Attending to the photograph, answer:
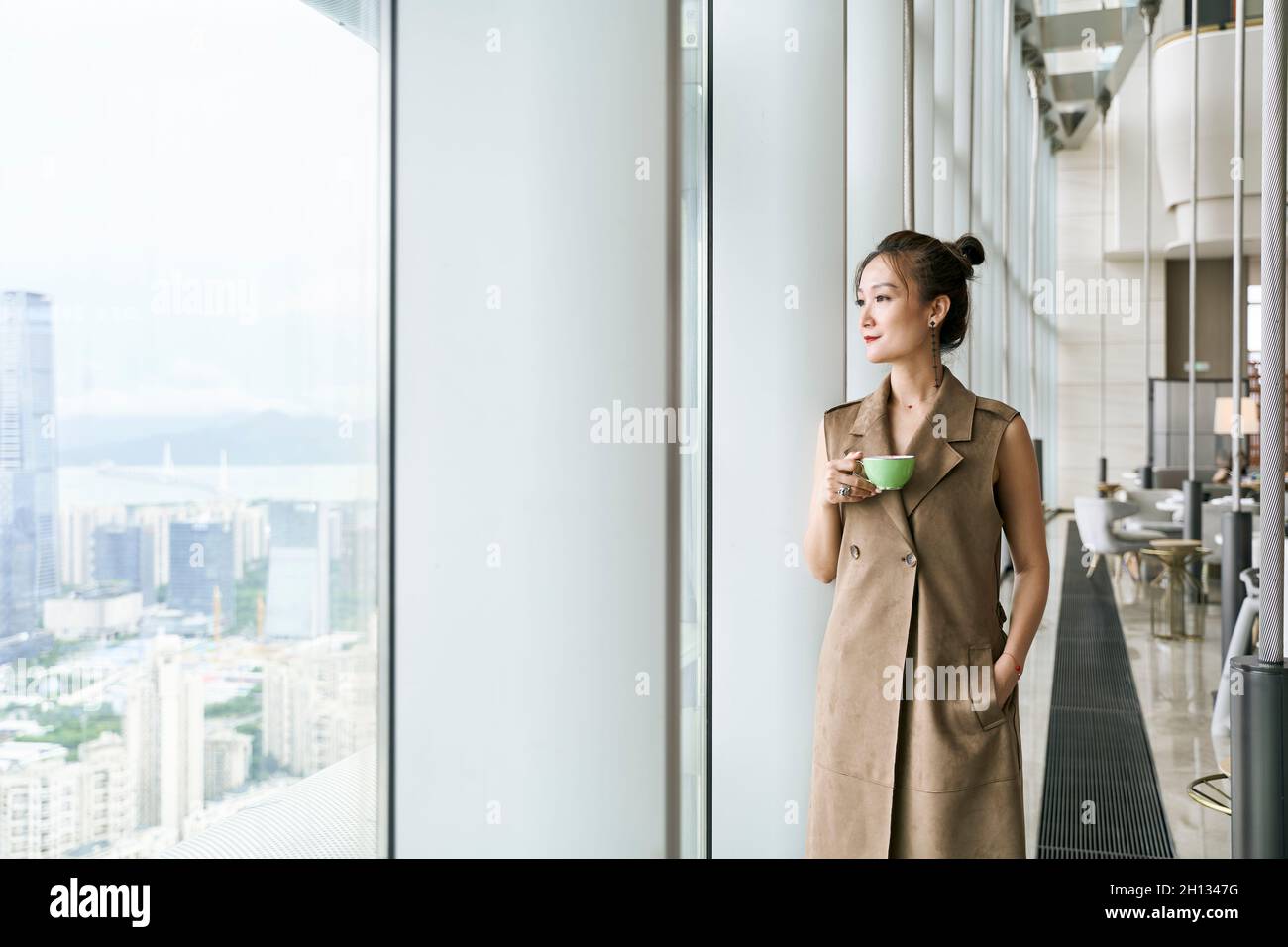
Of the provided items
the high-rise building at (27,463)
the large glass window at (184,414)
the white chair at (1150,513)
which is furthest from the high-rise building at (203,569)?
the white chair at (1150,513)

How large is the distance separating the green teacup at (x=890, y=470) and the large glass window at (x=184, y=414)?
3.01ft

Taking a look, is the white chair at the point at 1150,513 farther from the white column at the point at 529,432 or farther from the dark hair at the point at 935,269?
the white column at the point at 529,432

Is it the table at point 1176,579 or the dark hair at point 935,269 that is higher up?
the dark hair at point 935,269

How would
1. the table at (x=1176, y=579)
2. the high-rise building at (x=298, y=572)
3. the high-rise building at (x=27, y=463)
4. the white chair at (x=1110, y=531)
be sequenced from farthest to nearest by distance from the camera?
the white chair at (x=1110, y=531)
the table at (x=1176, y=579)
the high-rise building at (x=298, y=572)
the high-rise building at (x=27, y=463)

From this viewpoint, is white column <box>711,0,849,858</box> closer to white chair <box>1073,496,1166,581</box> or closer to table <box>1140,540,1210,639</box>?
table <box>1140,540,1210,639</box>

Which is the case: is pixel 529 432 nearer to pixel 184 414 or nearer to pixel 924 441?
pixel 184 414

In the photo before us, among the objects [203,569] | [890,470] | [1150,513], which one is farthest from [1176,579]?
[203,569]

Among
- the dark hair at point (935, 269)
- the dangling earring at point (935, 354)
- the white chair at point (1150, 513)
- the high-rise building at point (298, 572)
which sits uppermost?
the dark hair at point (935, 269)

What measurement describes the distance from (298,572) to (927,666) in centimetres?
114

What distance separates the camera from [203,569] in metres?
1.38

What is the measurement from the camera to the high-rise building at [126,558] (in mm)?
1276
